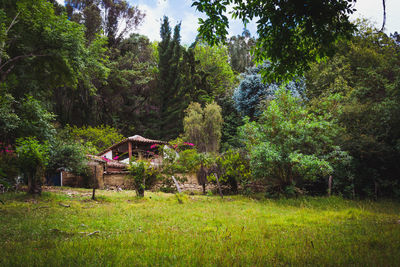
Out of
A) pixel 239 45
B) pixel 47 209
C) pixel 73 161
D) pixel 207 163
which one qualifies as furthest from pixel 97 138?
pixel 239 45

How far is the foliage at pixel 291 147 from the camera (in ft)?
37.6

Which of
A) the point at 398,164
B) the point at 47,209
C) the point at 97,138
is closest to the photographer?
the point at 47,209

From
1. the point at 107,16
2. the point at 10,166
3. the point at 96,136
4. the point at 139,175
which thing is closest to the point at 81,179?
the point at 10,166

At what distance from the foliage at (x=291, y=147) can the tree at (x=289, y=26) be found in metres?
6.79

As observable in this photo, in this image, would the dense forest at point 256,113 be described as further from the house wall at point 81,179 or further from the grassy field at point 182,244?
the grassy field at point 182,244

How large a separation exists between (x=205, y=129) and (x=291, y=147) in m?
13.2

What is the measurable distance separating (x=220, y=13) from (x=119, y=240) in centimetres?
442

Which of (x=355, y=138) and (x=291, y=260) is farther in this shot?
(x=355, y=138)

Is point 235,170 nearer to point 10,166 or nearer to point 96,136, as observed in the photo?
point 10,166

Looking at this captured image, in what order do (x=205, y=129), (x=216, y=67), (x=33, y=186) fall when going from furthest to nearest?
(x=216, y=67) < (x=205, y=129) < (x=33, y=186)

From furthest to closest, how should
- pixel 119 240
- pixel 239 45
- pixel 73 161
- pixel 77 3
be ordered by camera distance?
pixel 239 45
pixel 77 3
pixel 73 161
pixel 119 240

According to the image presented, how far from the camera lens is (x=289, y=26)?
444 centimetres

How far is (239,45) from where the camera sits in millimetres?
43750

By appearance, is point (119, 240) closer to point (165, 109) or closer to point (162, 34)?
point (165, 109)
